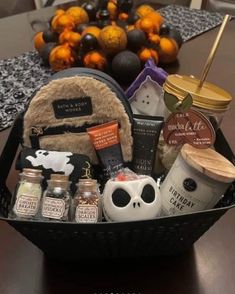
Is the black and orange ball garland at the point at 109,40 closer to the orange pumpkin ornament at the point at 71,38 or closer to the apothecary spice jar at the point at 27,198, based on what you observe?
the orange pumpkin ornament at the point at 71,38

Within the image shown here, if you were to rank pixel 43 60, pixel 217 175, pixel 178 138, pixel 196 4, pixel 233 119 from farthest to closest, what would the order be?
pixel 196 4, pixel 43 60, pixel 233 119, pixel 178 138, pixel 217 175

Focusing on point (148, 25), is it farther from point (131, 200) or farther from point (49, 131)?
point (131, 200)

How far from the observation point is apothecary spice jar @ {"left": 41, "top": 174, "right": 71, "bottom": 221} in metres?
0.47

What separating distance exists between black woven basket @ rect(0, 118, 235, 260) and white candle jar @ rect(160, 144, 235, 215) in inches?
1.0

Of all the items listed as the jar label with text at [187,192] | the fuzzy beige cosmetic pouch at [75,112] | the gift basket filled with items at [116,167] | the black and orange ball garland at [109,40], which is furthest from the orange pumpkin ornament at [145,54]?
the jar label with text at [187,192]

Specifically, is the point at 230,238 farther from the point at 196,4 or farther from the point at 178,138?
the point at 196,4

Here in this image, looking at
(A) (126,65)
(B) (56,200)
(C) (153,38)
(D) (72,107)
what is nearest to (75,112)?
(D) (72,107)

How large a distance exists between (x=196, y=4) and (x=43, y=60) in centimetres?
131

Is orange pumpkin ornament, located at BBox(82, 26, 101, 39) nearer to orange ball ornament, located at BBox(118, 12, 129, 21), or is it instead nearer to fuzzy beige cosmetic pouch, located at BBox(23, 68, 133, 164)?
orange ball ornament, located at BBox(118, 12, 129, 21)

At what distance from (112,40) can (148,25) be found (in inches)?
5.8

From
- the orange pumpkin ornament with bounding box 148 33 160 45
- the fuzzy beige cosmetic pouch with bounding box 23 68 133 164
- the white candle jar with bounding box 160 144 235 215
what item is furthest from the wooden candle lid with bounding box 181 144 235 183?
the orange pumpkin ornament with bounding box 148 33 160 45

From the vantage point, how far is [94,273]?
53 centimetres

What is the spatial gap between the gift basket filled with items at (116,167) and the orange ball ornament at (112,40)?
300 mm

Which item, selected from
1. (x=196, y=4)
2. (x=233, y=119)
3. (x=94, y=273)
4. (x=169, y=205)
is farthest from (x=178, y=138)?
(x=196, y=4)
